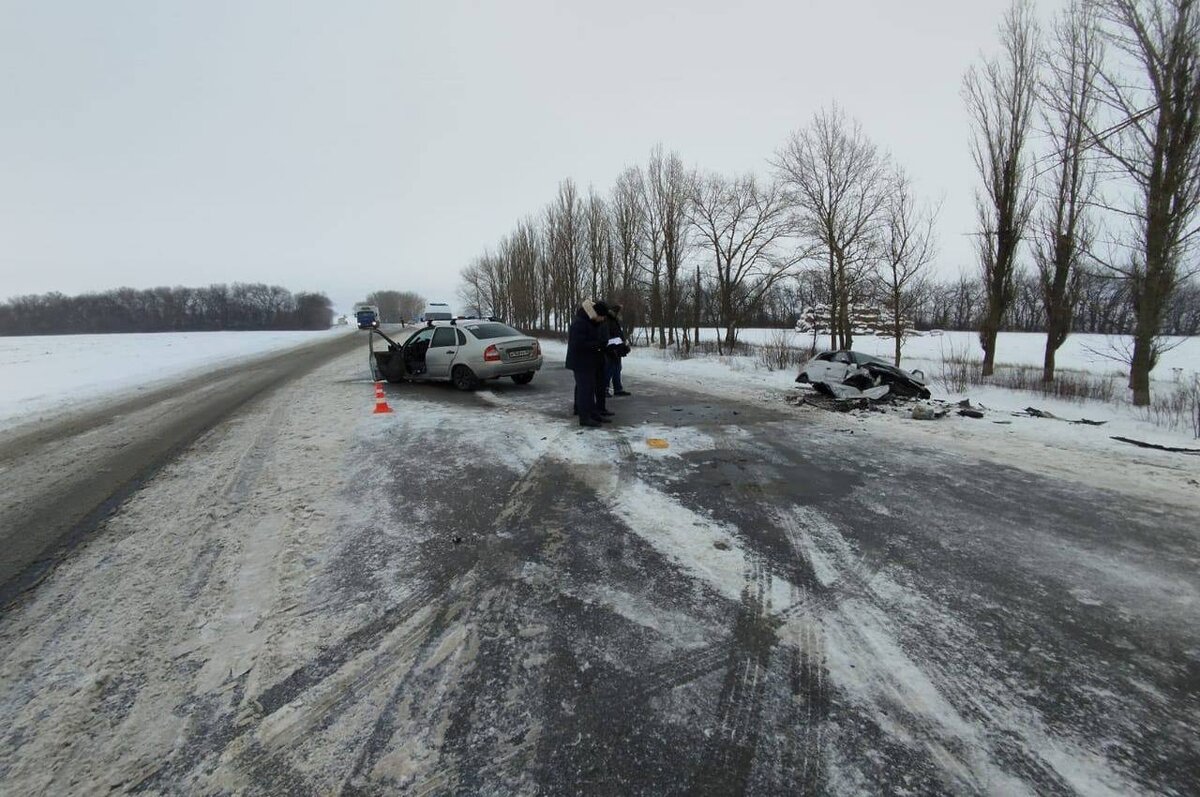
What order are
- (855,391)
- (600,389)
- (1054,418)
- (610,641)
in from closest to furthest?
(610,641) < (600,389) < (1054,418) < (855,391)

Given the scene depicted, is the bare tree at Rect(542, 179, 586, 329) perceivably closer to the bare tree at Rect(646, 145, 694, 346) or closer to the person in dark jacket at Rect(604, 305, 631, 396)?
the bare tree at Rect(646, 145, 694, 346)

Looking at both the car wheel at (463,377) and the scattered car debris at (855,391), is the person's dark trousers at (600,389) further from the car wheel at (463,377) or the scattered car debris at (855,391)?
the scattered car debris at (855,391)

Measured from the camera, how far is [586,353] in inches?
314

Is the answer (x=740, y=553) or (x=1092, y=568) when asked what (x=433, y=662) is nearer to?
(x=740, y=553)

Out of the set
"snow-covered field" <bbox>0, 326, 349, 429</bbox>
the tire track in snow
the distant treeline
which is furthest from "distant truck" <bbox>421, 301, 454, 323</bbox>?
the distant treeline

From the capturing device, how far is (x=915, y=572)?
360 centimetres

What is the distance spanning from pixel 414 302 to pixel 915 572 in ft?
585

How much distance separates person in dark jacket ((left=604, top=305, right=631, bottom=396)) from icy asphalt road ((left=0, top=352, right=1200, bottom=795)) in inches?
195

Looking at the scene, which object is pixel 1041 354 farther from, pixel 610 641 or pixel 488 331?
pixel 610 641

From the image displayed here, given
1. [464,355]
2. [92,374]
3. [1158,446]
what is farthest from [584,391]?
[92,374]

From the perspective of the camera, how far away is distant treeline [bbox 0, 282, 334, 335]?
96.5 meters

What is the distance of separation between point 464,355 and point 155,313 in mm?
123461

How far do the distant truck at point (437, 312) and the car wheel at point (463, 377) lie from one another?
1587 centimetres

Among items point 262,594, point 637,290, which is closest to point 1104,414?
point 262,594
